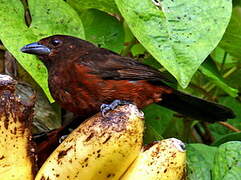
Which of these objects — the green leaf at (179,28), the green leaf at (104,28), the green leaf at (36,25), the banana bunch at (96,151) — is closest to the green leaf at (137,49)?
the green leaf at (104,28)

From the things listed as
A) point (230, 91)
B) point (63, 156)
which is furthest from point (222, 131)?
point (63, 156)

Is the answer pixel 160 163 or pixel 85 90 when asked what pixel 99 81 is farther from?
pixel 160 163

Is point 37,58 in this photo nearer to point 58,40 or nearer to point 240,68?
point 58,40

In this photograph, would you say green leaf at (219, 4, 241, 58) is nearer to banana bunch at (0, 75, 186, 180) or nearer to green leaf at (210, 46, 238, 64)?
green leaf at (210, 46, 238, 64)

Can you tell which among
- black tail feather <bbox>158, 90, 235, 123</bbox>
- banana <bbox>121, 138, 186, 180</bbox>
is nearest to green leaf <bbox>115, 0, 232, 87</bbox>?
banana <bbox>121, 138, 186, 180</bbox>

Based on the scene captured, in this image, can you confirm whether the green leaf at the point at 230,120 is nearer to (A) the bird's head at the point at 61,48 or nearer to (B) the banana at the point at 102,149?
(A) the bird's head at the point at 61,48

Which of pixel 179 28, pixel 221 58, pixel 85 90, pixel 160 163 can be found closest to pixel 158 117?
pixel 221 58
